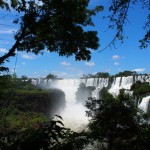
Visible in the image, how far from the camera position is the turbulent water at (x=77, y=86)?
43.2m

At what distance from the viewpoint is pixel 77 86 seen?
6425cm

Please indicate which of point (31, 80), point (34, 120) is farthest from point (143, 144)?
point (31, 80)

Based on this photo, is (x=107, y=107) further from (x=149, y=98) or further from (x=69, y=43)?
(x=69, y=43)

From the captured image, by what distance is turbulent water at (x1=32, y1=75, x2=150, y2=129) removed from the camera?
43188 mm

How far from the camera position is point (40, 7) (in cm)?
938

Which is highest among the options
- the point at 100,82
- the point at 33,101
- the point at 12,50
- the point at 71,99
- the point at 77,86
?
the point at 100,82

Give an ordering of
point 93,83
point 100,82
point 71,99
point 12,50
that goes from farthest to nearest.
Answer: point 71,99 → point 93,83 → point 100,82 → point 12,50

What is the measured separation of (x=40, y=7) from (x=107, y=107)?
14881mm

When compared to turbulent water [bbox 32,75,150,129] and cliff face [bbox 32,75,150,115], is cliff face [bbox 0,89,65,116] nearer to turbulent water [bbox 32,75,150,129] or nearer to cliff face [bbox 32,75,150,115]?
turbulent water [bbox 32,75,150,129]

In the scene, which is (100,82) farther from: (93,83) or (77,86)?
(77,86)

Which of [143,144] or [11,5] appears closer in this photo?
[143,144]

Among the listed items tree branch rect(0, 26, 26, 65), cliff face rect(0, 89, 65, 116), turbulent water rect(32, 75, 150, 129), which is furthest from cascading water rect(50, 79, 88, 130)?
tree branch rect(0, 26, 26, 65)

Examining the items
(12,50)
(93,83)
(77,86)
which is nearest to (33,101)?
(93,83)

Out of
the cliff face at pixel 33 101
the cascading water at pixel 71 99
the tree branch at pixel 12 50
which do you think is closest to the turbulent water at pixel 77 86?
the cascading water at pixel 71 99
